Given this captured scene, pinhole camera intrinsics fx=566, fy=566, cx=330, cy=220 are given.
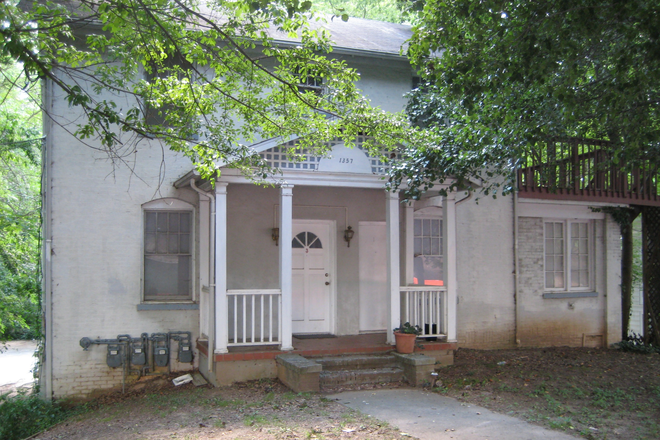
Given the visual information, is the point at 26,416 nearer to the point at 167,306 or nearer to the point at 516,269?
the point at 167,306

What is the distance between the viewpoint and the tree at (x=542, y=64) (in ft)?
17.6

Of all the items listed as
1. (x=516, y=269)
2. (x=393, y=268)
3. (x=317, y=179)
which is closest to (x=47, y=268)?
(x=317, y=179)

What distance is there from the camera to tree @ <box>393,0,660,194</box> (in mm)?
5352

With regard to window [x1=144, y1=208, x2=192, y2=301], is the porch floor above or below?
below

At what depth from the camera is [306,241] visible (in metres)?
10.1

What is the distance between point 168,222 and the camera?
9297 millimetres

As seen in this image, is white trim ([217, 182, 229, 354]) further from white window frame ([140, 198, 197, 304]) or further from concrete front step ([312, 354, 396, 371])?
white window frame ([140, 198, 197, 304])

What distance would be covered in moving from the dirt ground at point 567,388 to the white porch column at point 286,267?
2244 mm

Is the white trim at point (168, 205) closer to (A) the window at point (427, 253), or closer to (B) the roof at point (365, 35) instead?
(B) the roof at point (365, 35)

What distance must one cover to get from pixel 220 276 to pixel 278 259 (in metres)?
1.80

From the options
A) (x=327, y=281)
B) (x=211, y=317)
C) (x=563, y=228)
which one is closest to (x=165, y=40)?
(x=211, y=317)

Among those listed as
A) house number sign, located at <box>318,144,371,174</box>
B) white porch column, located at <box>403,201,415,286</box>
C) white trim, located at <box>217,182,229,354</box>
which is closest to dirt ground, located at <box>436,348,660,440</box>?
white porch column, located at <box>403,201,415,286</box>

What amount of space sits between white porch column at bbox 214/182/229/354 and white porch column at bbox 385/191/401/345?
2.49 m

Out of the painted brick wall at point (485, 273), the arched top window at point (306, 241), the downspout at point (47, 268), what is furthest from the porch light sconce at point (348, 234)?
the downspout at point (47, 268)
